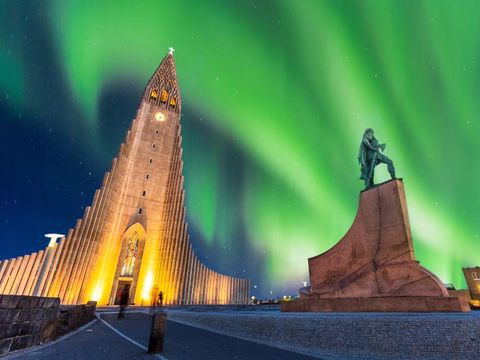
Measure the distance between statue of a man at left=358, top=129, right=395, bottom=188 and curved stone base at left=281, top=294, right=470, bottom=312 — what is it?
4.85m

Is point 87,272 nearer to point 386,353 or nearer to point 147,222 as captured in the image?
point 147,222

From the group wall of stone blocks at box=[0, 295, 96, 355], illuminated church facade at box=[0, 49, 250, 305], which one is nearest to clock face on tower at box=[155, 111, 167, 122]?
illuminated church facade at box=[0, 49, 250, 305]

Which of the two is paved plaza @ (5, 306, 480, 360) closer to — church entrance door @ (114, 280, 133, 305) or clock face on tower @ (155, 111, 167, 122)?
church entrance door @ (114, 280, 133, 305)

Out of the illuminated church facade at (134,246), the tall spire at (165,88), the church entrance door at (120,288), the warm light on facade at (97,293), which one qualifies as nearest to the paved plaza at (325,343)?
the illuminated church facade at (134,246)

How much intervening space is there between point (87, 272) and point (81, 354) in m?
25.7

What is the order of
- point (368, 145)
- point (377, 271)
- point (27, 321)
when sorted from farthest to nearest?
1. point (368, 145)
2. point (377, 271)
3. point (27, 321)

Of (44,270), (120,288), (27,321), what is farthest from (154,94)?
(27,321)

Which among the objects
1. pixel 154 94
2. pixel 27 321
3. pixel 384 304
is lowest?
pixel 27 321

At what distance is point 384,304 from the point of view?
7289 mm

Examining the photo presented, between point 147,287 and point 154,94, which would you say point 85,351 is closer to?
point 147,287

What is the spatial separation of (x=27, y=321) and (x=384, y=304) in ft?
29.4

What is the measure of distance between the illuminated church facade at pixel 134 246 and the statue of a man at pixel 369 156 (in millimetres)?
21906

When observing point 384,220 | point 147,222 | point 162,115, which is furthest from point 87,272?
point 384,220

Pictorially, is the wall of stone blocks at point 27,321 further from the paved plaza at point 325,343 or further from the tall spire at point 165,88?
the tall spire at point 165,88
